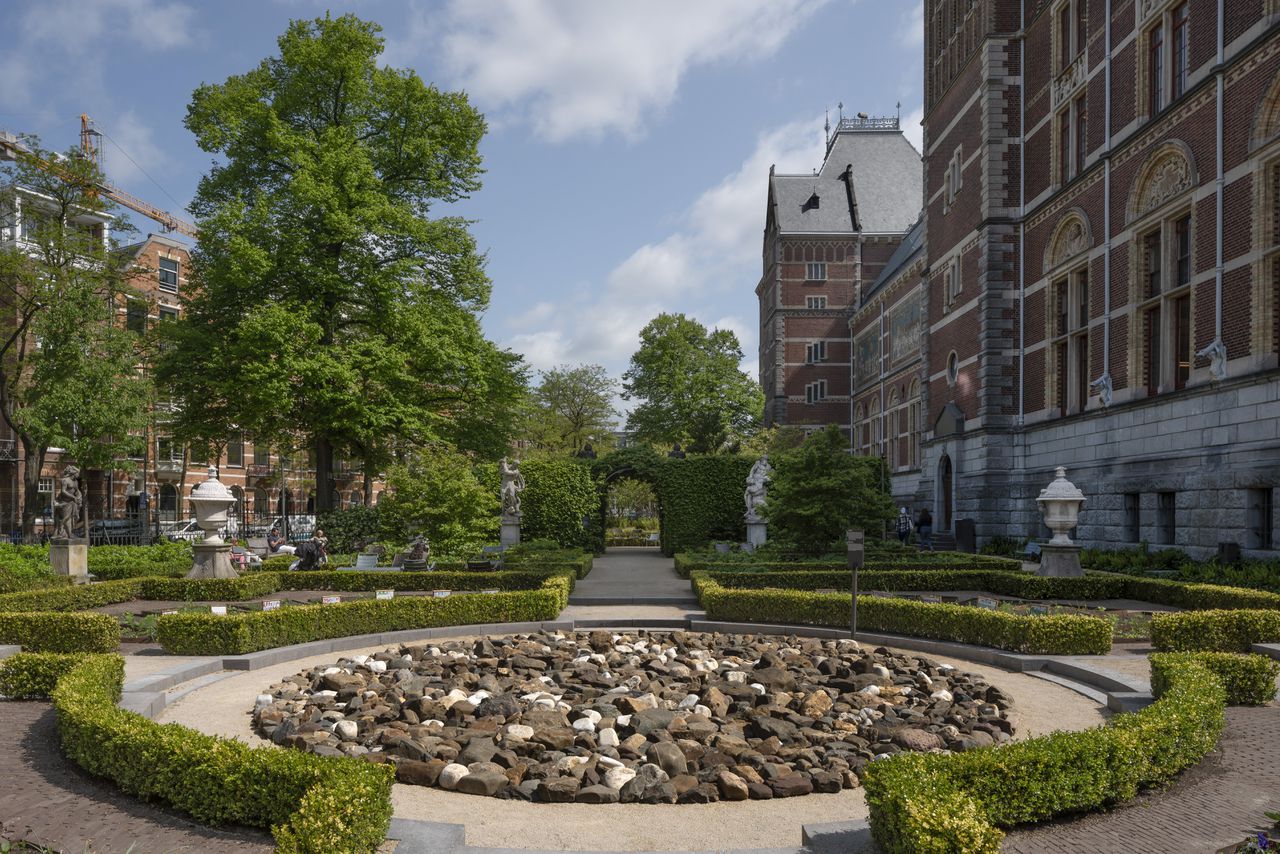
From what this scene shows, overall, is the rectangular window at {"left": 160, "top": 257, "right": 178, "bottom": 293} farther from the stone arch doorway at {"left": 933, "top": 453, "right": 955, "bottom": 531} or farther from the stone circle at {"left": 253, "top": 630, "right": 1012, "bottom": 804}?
the stone circle at {"left": 253, "top": 630, "right": 1012, "bottom": 804}

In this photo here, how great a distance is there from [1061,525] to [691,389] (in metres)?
37.5

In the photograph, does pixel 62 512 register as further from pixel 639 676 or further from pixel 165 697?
pixel 639 676

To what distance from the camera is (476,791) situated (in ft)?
24.8

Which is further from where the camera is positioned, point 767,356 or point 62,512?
point 767,356

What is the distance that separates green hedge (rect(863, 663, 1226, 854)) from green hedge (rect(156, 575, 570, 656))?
10428 millimetres

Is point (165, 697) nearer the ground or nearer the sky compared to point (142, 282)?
nearer the ground

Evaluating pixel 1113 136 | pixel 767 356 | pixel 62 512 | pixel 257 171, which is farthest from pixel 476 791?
pixel 767 356

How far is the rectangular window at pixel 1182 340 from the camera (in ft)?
71.8

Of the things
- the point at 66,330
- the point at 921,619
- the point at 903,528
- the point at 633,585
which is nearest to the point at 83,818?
the point at 921,619

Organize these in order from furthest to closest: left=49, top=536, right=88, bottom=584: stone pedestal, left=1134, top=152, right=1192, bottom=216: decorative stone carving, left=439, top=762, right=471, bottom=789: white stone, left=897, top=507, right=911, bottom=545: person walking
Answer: left=897, top=507, right=911, bottom=545: person walking → left=1134, top=152, right=1192, bottom=216: decorative stone carving → left=49, top=536, right=88, bottom=584: stone pedestal → left=439, top=762, right=471, bottom=789: white stone

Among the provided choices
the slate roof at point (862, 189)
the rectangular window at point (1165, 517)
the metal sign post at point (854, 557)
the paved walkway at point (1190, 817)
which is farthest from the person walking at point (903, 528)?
the slate roof at point (862, 189)

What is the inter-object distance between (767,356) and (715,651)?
59873 mm

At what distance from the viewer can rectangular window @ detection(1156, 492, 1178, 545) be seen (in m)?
22.0

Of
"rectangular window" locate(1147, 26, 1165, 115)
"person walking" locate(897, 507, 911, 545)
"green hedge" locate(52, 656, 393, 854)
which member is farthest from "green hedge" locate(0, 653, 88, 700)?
"person walking" locate(897, 507, 911, 545)
